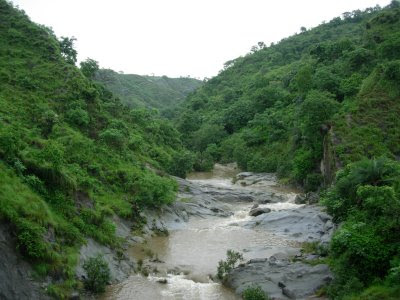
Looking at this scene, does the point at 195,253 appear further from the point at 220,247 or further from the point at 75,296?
the point at 75,296

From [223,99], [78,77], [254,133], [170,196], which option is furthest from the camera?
[223,99]

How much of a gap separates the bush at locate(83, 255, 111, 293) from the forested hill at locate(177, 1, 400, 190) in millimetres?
29214

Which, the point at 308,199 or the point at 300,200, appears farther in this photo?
the point at 300,200

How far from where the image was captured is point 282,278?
21797 millimetres

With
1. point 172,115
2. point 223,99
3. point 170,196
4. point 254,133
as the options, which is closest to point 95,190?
point 170,196

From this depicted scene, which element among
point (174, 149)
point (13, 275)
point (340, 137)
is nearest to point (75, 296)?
point (13, 275)

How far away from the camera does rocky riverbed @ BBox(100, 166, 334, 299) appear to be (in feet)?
71.3

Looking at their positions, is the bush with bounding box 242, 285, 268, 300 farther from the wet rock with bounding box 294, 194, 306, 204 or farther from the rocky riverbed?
the wet rock with bounding box 294, 194, 306, 204

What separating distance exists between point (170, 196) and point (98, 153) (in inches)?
336

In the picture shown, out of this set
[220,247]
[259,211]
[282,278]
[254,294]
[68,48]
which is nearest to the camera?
[254,294]

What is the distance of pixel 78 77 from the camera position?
54.1 meters

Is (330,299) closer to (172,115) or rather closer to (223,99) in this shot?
(223,99)

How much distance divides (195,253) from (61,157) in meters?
11.4

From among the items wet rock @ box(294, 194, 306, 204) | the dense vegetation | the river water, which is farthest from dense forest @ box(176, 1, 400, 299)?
Result: the dense vegetation
